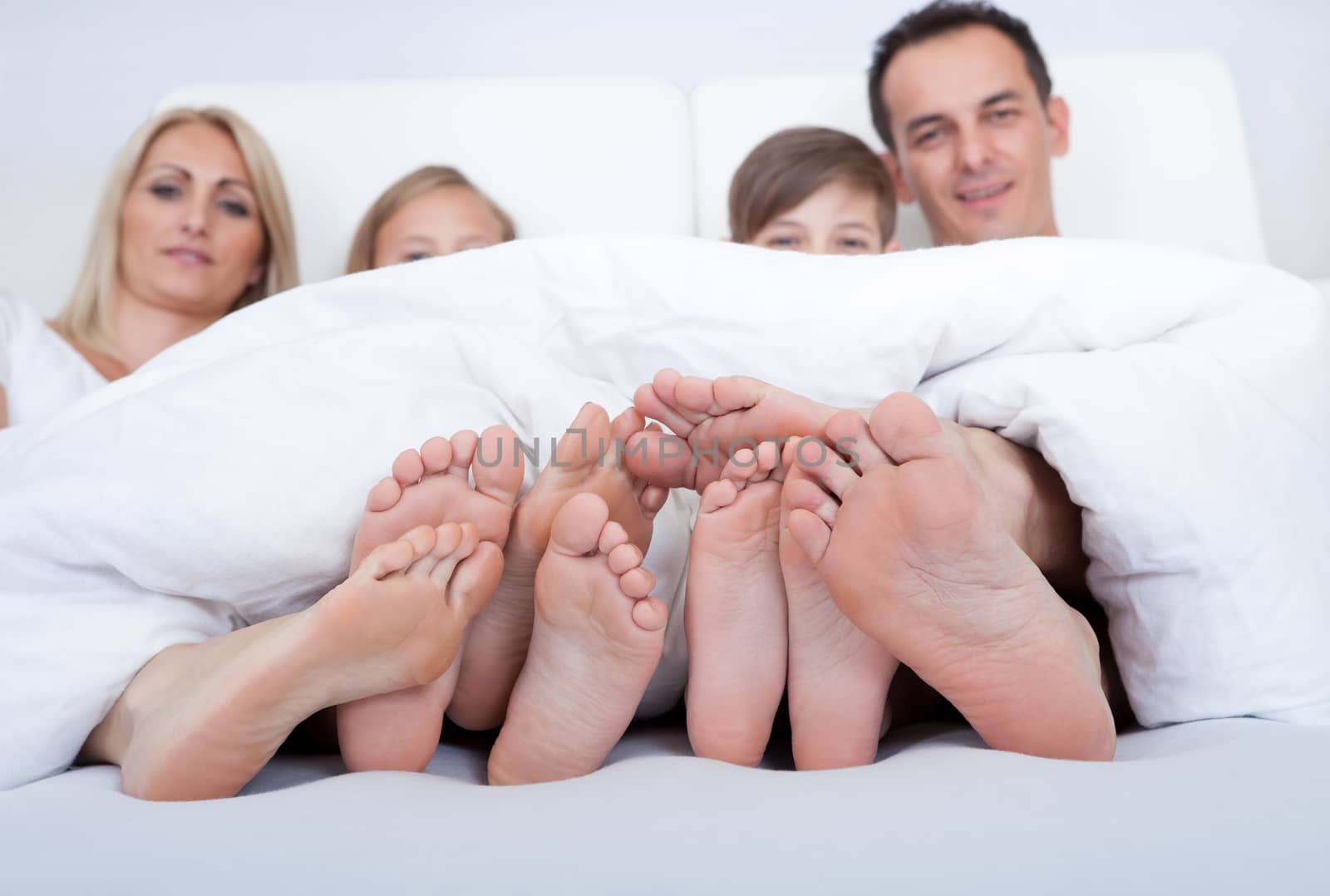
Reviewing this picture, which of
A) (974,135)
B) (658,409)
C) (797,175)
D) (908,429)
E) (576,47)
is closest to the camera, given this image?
(908,429)

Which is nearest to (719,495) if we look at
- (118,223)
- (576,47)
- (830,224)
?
(830,224)

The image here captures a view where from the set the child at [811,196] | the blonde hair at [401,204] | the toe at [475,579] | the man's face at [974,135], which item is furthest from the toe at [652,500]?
the man's face at [974,135]

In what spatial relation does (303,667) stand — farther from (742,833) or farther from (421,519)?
(742,833)

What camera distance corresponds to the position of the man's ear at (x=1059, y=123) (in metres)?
1.67

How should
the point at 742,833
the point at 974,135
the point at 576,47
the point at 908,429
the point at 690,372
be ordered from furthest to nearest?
the point at 576,47, the point at 974,135, the point at 690,372, the point at 908,429, the point at 742,833

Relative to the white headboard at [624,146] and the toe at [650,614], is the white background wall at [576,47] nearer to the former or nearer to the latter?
the white headboard at [624,146]

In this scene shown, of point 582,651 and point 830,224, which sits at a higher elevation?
point 830,224

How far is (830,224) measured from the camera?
1527mm

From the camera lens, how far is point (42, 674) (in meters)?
0.57

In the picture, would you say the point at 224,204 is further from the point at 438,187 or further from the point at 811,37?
the point at 811,37

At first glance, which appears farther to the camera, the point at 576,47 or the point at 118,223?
the point at 576,47

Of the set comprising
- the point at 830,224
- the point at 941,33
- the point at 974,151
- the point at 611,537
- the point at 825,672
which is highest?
the point at 941,33

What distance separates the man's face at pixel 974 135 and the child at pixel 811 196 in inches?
5.9

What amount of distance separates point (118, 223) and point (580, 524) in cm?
157
